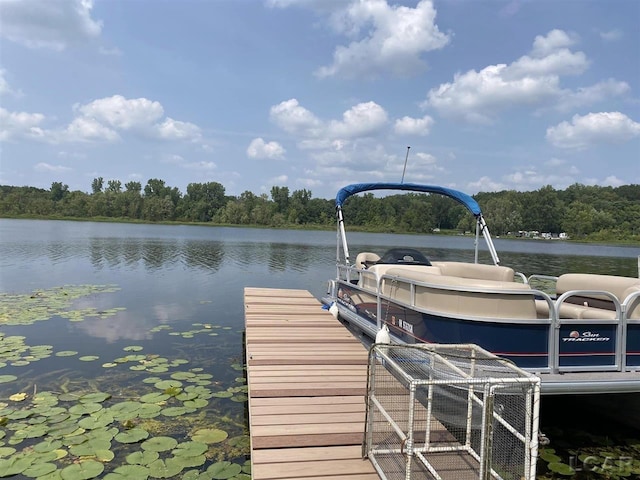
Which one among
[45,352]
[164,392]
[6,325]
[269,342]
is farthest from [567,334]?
[6,325]

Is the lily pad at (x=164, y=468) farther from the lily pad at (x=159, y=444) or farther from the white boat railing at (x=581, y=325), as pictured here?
the white boat railing at (x=581, y=325)

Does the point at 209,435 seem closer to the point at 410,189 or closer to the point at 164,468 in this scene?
the point at 164,468

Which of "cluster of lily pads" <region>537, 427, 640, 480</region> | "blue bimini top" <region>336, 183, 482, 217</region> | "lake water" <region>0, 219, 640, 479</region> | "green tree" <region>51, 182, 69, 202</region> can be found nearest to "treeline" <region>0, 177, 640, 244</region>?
"green tree" <region>51, 182, 69, 202</region>

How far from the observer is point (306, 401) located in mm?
3914

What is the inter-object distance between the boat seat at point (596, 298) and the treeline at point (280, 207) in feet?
190

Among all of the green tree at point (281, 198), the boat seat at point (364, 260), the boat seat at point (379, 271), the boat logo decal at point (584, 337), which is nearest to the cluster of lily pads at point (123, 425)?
the boat seat at point (379, 271)

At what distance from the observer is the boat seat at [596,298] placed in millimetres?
4145

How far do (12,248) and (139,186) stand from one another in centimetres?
7302

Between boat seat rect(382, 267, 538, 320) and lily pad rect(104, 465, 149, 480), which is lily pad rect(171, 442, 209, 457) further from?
boat seat rect(382, 267, 538, 320)

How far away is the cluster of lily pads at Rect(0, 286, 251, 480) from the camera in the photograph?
12.4 feet

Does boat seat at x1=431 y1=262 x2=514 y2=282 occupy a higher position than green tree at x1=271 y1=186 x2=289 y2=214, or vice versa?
green tree at x1=271 y1=186 x2=289 y2=214

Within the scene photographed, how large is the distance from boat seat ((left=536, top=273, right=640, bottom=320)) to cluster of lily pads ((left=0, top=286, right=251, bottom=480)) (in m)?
3.22

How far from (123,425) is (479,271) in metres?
4.09

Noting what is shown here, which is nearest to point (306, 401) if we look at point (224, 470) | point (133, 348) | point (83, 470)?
point (224, 470)
